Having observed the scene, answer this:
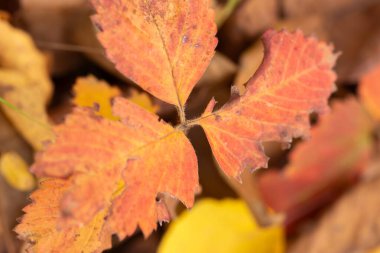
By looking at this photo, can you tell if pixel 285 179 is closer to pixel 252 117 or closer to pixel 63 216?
pixel 252 117

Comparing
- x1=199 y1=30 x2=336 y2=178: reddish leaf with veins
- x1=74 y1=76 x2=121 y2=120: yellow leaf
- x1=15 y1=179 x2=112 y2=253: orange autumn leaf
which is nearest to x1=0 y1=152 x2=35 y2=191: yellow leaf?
x1=74 y1=76 x2=121 y2=120: yellow leaf

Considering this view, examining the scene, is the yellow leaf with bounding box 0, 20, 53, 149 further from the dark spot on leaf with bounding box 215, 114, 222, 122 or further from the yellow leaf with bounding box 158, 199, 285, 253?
the dark spot on leaf with bounding box 215, 114, 222, 122

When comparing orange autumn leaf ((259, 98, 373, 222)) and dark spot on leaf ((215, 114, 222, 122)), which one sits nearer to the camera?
dark spot on leaf ((215, 114, 222, 122))

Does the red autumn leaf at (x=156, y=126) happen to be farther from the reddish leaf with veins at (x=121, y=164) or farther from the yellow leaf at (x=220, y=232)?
the yellow leaf at (x=220, y=232)

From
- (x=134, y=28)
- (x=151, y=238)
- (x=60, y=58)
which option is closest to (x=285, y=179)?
(x=151, y=238)

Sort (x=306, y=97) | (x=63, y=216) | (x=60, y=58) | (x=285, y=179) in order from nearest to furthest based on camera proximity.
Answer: (x=63, y=216), (x=306, y=97), (x=60, y=58), (x=285, y=179)
